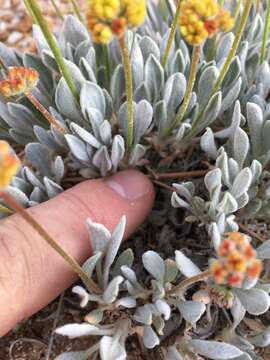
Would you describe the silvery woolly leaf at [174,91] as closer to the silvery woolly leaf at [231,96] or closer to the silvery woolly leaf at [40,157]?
the silvery woolly leaf at [231,96]

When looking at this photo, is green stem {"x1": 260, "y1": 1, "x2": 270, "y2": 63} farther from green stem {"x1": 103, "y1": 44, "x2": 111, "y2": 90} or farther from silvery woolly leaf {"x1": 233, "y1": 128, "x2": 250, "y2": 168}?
green stem {"x1": 103, "y1": 44, "x2": 111, "y2": 90}

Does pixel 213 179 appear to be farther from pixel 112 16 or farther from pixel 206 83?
pixel 112 16

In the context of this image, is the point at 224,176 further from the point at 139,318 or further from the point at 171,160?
the point at 139,318

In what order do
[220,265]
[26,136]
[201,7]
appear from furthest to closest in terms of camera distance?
1. [26,136]
2. [201,7]
3. [220,265]

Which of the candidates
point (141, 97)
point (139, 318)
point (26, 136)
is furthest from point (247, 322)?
point (26, 136)

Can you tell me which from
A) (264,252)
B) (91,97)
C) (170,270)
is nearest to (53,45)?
(91,97)

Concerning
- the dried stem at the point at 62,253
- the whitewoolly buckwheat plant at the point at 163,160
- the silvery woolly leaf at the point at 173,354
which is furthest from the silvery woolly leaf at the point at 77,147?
the silvery woolly leaf at the point at 173,354
